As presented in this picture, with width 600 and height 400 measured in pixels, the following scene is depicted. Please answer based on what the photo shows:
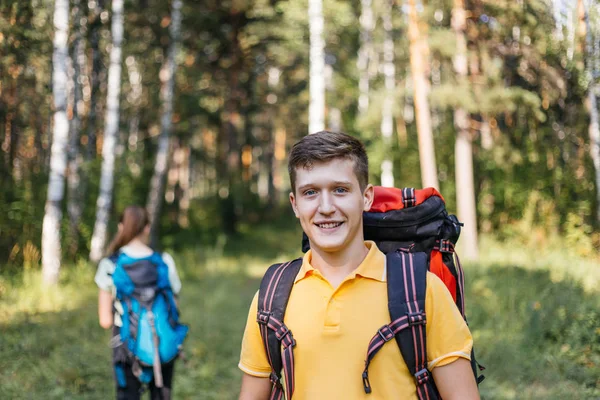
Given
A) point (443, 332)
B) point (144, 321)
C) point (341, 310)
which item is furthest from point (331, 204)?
point (144, 321)

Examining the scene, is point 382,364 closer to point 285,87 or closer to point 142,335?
point 142,335

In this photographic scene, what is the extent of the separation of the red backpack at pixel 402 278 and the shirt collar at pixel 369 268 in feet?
0.11

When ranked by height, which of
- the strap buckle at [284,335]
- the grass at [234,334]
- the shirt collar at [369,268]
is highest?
the shirt collar at [369,268]

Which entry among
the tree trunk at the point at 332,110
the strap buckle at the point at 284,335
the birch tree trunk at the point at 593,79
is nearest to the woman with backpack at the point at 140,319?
the strap buckle at the point at 284,335

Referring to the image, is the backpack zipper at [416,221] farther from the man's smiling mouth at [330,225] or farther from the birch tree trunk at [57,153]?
the birch tree trunk at [57,153]

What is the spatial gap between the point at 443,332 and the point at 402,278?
22 cm

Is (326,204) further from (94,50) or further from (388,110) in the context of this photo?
(94,50)

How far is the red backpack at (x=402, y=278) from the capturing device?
A: 77.0 inches

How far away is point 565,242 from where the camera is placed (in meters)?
12.4

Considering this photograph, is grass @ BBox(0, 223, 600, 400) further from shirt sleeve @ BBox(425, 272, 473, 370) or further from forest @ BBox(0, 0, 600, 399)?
shirt sleeve @ BBox(425, 272, 473, 370)

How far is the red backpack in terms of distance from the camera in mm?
1955

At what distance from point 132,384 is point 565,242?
34.4ft

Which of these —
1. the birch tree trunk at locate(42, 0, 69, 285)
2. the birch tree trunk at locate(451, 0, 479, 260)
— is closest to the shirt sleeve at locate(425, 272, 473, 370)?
the birch tree trunk at locate(42, 0, 69, 285)

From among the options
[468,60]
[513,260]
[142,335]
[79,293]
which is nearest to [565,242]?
[513,260]
